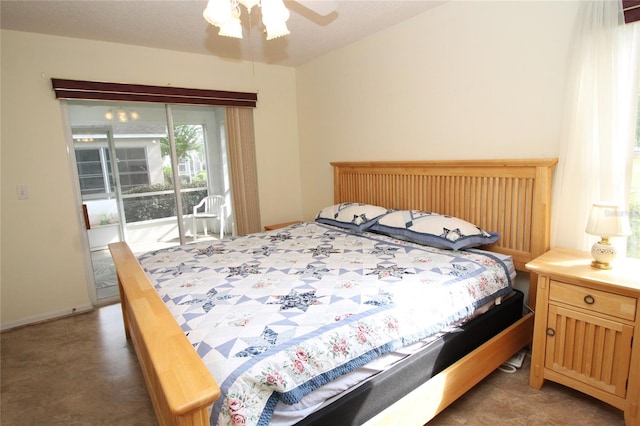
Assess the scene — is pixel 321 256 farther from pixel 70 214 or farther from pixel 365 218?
pixel 70 214

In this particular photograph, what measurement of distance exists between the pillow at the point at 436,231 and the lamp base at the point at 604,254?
0.65 m

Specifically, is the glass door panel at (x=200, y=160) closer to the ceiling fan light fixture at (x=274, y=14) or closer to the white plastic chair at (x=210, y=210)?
the white plastic chair at (x=210, y=210)

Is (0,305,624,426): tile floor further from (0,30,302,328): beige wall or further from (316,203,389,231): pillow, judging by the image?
(316,203,389,231): pillow

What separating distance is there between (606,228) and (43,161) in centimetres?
403

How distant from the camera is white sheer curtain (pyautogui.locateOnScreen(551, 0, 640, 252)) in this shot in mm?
1841

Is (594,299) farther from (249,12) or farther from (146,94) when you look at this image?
(146,94)

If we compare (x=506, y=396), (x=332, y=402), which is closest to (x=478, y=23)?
(x=506, y=396)

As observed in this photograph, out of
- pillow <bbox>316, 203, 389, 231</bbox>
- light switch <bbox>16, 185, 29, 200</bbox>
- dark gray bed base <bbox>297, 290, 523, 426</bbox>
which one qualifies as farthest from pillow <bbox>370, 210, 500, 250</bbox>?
light switch <bbox>16, 185, 29, 200</bbox>

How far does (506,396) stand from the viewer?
1.91m

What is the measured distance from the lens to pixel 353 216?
3068mm

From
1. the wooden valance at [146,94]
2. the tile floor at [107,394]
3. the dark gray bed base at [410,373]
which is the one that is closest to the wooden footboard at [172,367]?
the dark gray bed base at [410,373]

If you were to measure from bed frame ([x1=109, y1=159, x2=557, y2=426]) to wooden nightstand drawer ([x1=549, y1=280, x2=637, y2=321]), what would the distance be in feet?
1.30

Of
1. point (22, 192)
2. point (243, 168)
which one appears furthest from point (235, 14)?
point (22, 192)

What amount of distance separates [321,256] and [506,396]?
1310 millimetres
